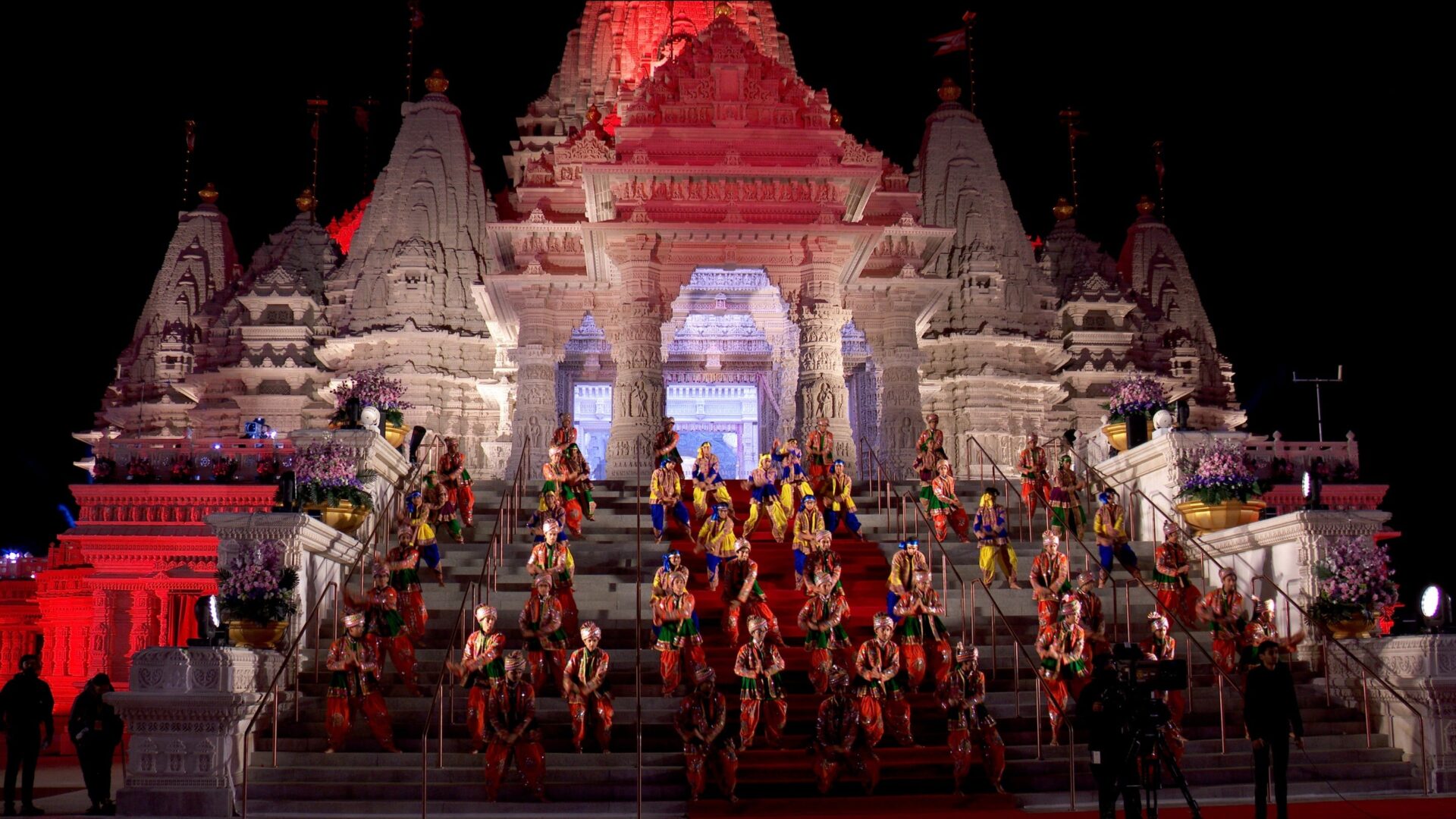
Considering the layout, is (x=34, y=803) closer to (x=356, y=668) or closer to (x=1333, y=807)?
(x=356, y=668)

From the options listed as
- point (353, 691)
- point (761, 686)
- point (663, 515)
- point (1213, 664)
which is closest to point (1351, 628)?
point (1213, 664)

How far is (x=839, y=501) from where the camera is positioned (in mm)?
18156

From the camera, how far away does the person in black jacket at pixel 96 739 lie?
39.2 ft

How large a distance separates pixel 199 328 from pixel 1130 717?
95.2 feet

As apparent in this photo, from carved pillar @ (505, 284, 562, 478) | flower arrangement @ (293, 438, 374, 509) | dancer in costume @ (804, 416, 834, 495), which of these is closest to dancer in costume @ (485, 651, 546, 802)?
flower arrangement @ (293, 438, 374, 509)

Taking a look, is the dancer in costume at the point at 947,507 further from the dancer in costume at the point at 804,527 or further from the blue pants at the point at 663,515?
the blue pants at the point at 663,515

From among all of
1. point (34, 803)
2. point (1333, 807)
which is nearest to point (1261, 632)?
point (1333, 807)

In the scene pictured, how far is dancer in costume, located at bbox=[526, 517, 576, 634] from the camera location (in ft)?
47.0

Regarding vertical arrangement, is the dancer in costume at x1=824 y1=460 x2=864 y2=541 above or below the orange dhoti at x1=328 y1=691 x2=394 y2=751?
above

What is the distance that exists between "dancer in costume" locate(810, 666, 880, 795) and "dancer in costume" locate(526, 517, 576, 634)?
3389mm

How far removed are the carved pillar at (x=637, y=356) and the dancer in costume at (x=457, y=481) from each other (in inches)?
161

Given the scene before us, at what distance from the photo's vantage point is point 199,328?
33688 millimetres

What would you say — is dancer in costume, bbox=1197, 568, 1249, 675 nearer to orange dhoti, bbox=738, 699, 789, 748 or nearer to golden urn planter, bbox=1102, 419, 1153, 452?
orange dhoti, bbox=738, 699, 789, 748

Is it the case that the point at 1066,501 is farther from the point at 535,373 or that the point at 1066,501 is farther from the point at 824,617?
the point at 535,373
